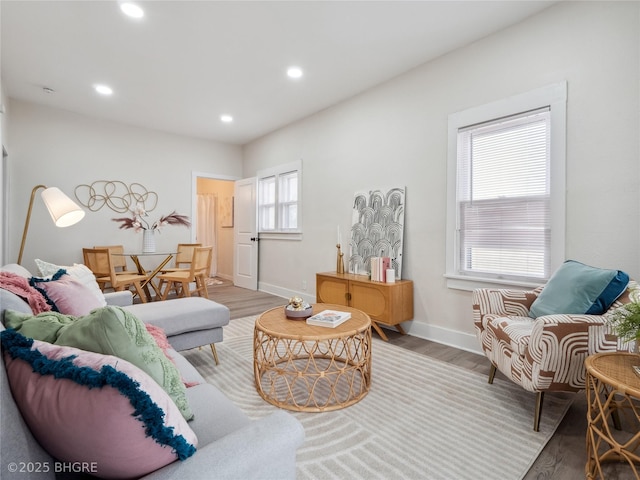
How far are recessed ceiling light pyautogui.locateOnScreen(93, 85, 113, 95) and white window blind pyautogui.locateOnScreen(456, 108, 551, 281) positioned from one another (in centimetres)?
404

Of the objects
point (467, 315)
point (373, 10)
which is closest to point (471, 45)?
point (373, 10)

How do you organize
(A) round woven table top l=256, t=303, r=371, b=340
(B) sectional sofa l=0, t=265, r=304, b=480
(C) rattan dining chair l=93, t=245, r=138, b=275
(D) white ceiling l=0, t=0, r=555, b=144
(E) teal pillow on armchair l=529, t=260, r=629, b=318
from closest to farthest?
(B) sectional sofa l=0, t=265, r=304, b=480
(E) teal pillow on armchair l=529, t=260, r=629, b=318
(A) round woven table top l=256, t=303, r=371, b=340
(D) white ceiling l=0, t=0, r=555, b=144
(C) rattan dining chair l=93, t=245, r=138, b=275

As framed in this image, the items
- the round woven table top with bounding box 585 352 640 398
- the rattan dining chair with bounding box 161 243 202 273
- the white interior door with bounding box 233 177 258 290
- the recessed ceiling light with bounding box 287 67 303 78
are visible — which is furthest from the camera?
the white interior door with bounding box 233 177 258 290

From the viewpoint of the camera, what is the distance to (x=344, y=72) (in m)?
3.50

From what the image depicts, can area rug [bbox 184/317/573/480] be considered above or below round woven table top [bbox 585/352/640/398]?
below

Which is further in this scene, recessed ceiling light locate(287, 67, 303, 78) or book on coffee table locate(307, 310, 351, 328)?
recessed ceiling light locate(287, 67, 303, 78)

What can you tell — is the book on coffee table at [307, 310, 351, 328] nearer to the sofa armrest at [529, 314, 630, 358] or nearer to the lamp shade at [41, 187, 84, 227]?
the sofa armrest at [529, 314, 630, 358]

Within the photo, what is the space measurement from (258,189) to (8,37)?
348 centimetres

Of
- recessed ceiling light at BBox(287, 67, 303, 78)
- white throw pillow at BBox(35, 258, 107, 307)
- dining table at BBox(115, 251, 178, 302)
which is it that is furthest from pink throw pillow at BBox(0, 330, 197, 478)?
dining table at BBox(115, 251, 178, 302)

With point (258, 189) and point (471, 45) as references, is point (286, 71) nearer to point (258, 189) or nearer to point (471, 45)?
point (471, 45)

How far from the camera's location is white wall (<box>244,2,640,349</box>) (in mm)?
2188

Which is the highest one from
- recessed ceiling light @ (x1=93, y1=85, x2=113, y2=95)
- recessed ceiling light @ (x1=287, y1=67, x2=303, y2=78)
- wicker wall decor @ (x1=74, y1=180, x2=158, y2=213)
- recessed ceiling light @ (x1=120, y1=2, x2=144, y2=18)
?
recessed ceiling light @ (x1=287, y1=67, x2=303, y2=78)

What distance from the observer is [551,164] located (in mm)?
2473

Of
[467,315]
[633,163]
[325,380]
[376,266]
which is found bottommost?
[325,380]
